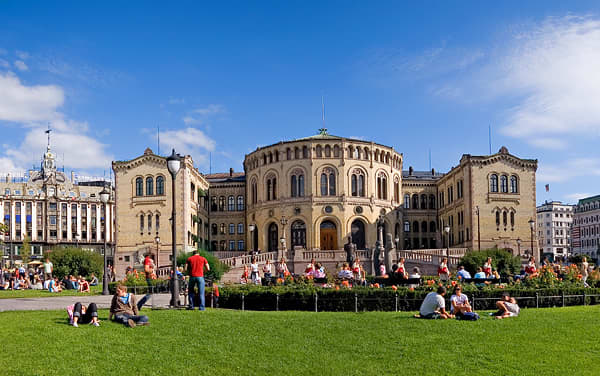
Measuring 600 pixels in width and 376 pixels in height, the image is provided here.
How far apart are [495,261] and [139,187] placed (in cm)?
3540

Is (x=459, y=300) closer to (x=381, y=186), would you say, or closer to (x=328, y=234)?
(x=328, y=234)

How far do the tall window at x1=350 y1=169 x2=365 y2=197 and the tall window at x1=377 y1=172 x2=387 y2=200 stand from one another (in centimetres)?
210

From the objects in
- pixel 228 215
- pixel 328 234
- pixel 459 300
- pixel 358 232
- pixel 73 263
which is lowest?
pixel 459 300

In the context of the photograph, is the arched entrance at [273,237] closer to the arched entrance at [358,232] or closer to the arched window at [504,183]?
the arched entrance at [358,232]

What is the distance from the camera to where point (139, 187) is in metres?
65.9

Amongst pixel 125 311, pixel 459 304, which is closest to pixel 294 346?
pixel 125 311

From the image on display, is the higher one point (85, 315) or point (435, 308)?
point (85, 315)

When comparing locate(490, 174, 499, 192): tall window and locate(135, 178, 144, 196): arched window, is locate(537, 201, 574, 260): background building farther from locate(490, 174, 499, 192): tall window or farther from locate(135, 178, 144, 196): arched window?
locate(135, 178, 144, 196): arched window

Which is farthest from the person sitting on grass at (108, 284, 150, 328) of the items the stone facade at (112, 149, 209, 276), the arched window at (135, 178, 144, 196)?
the arched window at (135, 178, 144, 196)

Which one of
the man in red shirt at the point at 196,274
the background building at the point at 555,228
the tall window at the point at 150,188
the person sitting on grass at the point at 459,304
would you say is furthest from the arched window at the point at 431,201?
the background building at the point at 555,228

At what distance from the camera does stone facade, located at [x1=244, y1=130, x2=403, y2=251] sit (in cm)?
6412

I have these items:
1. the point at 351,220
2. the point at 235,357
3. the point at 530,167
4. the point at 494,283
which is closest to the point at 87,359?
the point at 235,357

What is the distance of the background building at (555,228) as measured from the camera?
154875mm

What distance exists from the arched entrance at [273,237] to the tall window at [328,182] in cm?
631
